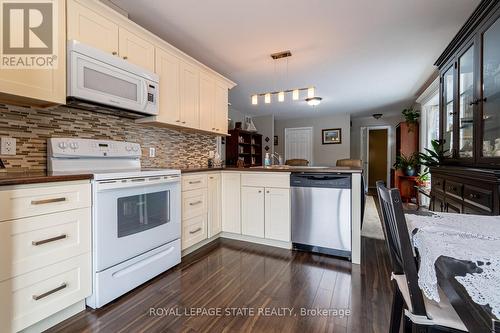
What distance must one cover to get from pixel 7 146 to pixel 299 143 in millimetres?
6978

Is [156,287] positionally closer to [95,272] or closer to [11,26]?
[95,272]

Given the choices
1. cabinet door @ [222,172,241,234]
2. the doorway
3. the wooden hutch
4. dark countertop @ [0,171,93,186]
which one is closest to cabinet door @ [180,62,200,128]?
cabinet door @ [222,172,241,234]

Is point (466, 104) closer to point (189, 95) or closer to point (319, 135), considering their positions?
point (189, 95)

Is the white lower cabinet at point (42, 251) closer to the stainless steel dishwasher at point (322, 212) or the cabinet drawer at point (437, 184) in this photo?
the stainless steel dishwasher at point (322, 212)

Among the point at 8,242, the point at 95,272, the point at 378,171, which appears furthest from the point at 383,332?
the point at 378,171

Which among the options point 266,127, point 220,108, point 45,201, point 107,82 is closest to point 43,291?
point 45,201

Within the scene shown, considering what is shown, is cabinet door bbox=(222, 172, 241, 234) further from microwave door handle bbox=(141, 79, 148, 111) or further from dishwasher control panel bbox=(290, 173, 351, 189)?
microwave door handle bbox=(141, 79, 148, 111)

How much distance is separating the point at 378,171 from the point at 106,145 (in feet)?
28.0

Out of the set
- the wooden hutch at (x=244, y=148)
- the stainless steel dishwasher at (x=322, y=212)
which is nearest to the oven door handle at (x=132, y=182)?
the stainless steel dishwasher at (x=322, y=212)

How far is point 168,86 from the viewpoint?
2.48m

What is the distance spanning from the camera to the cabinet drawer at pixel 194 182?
7.97 feet

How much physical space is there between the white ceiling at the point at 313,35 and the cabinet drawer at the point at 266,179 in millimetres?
1526

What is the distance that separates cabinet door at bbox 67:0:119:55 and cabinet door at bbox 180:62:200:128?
0.82 meters

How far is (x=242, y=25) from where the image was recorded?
2305 millimetres
